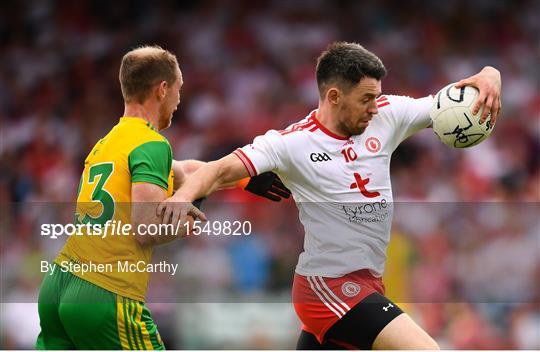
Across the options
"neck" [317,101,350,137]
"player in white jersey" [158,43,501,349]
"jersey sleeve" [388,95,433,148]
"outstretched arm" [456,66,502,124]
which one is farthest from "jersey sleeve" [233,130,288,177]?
"outstretched arm" [456,66,502,124]

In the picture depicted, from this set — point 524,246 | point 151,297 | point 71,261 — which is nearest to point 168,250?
point 151,297

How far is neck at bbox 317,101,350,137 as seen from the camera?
582 centimetres

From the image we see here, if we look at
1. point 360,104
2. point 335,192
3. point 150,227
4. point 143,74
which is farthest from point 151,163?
point 360,104

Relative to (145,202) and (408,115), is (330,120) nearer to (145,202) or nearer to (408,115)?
(408,115)

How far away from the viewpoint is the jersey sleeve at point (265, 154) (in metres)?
5.56

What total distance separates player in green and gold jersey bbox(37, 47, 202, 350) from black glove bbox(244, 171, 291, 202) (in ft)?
2.27

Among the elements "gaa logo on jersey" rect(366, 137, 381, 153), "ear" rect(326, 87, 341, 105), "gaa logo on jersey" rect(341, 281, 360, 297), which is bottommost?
"gaa logo on jersey" rect(341, 281, 360, 297)

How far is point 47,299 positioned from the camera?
524cm

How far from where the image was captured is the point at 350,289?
5.64 metres

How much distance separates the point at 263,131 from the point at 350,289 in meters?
6.80

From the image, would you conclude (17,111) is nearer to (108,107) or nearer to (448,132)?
(108,107)

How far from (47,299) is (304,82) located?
7.99 meters

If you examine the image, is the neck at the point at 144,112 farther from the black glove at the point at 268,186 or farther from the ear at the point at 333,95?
the ear at the point at 333,95

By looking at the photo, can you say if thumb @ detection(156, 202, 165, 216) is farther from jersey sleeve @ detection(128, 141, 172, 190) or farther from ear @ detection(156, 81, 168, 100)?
ear @ detection(156, 81, 168, 100)
